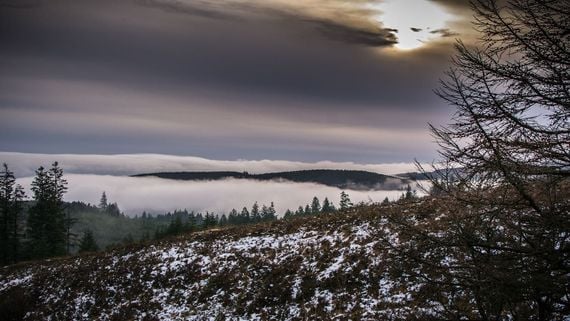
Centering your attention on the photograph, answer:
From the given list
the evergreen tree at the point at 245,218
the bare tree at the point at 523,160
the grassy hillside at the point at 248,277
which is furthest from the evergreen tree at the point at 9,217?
the evergreen tree at the point at 245,218

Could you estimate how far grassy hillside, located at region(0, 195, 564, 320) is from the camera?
14.0 meters

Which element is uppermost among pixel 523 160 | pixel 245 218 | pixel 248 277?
pixel 523 160

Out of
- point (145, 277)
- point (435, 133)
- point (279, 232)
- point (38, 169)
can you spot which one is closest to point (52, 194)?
point (38, 169)

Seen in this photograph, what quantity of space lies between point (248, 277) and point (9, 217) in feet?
135

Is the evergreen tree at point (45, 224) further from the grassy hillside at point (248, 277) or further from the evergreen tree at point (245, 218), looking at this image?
the evergreen tree at point (245, 218)

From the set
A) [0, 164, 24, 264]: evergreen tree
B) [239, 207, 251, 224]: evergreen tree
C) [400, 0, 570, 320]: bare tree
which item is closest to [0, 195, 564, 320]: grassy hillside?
[400, 0, 570, 320]: bare tree

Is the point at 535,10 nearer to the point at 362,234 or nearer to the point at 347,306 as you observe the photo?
the point at 347,306

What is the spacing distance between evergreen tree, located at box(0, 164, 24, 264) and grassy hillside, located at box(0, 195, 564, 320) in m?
23.2

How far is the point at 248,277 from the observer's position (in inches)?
680

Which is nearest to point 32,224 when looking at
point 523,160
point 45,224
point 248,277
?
point 45,224

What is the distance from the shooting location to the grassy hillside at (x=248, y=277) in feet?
45.9

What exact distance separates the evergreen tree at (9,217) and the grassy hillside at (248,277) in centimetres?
2320

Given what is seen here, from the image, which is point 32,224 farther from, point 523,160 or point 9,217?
point 523,160

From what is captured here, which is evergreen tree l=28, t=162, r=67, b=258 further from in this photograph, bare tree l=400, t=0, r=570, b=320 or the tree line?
bare tree l=400, t=0, r=570, b=320
